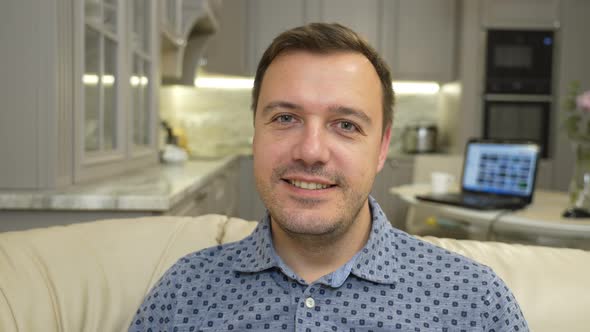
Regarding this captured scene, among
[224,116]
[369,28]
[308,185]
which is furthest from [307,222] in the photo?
[224,116]

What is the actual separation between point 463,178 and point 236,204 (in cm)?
A: 243

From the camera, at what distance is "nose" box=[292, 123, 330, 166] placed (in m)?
0.97

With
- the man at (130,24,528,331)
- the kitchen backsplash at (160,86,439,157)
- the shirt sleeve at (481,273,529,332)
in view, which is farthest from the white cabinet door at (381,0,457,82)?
the shirt sleeve at (481,273,529,332)

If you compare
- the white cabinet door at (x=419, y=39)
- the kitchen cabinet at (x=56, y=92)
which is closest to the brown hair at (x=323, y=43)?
the kitchen cabinet at (x=56, y=92)

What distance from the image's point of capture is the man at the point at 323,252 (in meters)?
0.98

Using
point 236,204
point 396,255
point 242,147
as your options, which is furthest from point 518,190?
point 242,147

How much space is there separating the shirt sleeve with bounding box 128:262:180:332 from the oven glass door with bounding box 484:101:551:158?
4.27m

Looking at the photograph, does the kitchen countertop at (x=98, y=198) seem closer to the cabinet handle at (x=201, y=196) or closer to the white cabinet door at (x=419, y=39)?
the cabinet handle at (x=201, y=196)

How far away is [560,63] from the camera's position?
4.83m

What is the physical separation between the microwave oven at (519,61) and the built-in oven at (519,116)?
7 cm

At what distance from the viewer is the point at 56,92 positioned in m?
1.78

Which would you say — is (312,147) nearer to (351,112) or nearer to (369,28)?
(351,112)

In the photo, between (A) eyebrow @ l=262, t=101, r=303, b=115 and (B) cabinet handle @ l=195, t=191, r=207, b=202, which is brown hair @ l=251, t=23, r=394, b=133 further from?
(B) cabinet handle @ l=195, t=191, r=207, b=202

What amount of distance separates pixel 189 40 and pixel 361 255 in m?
3.97
